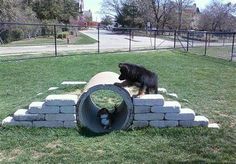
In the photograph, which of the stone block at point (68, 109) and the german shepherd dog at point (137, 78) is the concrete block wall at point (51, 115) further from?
the german shepherd dog at point (137, 78)

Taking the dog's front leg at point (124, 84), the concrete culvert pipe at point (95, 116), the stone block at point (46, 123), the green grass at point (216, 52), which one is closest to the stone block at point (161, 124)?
the concrete culvert pipe at point (95, 116)

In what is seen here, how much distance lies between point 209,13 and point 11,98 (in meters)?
80.4

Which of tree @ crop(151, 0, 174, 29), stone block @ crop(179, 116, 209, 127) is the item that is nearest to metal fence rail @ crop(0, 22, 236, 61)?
stone block @ crop(179, 116, 209, 127)

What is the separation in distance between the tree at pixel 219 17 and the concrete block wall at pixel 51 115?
77661mm

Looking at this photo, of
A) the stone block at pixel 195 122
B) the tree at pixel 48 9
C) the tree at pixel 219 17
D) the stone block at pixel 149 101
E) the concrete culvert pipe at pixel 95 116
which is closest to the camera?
the concrete culvert pipe at pixel 95 116

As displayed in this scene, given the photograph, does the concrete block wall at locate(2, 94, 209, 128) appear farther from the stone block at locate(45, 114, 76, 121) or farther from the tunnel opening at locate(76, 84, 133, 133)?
the tunnel opening at locate(76, 84, 133, 133)

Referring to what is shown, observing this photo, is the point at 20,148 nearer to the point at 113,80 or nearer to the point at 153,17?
the point at 113,80

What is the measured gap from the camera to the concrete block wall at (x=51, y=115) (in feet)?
22.8

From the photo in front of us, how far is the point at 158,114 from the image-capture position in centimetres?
705

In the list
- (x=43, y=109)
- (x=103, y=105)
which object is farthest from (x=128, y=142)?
(x=103, y=105)

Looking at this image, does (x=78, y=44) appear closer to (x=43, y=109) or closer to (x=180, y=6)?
(x=43, y=109)

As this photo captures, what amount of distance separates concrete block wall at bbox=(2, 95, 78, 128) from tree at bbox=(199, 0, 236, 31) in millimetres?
77661

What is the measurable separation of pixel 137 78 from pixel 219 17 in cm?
7738

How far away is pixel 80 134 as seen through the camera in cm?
676
